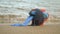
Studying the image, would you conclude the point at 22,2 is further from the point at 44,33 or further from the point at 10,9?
the point at 44,33

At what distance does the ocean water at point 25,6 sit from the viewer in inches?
48.8

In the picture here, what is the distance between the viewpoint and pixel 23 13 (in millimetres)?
1248

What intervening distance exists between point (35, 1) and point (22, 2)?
11 centimetres

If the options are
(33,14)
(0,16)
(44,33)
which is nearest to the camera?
(44,33)

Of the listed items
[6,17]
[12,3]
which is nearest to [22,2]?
[12,3]

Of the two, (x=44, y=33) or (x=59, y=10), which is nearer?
(x=44, y=33)

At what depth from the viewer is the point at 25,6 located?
4.12ft

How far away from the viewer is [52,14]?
126 cm

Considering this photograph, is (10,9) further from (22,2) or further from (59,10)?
(59,10)

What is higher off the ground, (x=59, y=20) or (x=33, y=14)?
(x=33, y=14)

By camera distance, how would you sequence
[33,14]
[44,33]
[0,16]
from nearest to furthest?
1. [44,33]
2. [33,14]
3. [0,16]

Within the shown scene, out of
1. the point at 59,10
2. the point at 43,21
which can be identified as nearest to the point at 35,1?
the point at 59,10

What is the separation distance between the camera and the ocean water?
48.8 inches

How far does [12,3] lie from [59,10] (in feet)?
1.26
